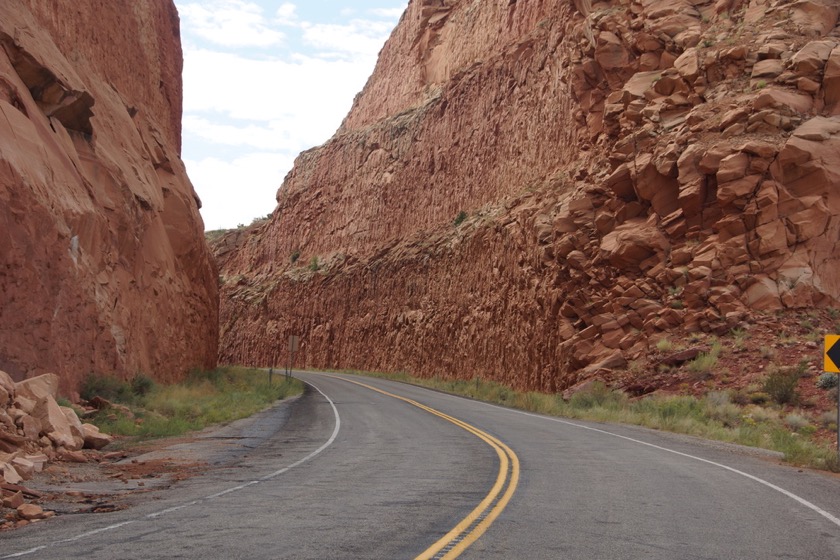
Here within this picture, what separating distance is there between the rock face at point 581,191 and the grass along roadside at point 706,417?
278cm

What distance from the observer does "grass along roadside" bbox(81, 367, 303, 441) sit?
57.3 feet

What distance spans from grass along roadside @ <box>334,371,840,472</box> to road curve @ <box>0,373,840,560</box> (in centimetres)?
144

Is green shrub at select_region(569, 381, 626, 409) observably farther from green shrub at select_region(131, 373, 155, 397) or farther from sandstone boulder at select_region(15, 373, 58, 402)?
sandstone boulder at select_region(15, 373, 58, 402)

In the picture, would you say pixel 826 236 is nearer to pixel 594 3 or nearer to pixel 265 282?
pixel 594 3

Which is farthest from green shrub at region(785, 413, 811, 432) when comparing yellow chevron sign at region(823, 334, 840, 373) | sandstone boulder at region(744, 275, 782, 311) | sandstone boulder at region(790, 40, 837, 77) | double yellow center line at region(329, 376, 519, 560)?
sandstone boulder at region(790, 40, 837, 77)

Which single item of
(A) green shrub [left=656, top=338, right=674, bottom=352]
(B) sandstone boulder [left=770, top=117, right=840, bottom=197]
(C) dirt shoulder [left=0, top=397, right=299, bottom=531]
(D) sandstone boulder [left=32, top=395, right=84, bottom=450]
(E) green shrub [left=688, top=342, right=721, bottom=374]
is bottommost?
(C) dirt shoulder [left=0, top=397, right=299, bottom=531]

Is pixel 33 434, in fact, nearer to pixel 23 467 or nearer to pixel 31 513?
pixel 23 467

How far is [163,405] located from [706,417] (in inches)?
584

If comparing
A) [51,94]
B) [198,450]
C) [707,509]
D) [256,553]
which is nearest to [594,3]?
[51,94]

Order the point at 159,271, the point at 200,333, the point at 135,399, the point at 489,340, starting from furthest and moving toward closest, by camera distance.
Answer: the point at 489,340, the point at 200,333, the point at 159,271, the point at 135,399

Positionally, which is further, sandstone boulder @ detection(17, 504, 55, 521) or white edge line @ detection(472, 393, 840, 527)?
white edge line @ detection(472, 393, 840, 527)

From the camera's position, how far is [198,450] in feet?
49.3

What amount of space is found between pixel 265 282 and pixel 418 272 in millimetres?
30375

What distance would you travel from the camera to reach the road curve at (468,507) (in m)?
7.11
